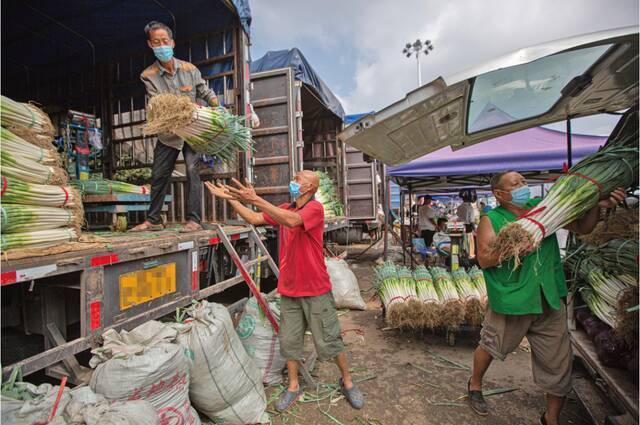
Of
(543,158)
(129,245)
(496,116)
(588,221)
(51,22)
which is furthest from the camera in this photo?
(543,158)

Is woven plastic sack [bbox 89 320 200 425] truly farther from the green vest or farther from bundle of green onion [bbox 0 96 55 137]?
the green vest

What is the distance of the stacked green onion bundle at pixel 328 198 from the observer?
702cm

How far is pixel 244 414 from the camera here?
2316 millimetres

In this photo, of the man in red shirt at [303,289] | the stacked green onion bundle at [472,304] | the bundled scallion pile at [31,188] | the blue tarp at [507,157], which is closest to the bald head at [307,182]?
the man in red shirt at [303,289]

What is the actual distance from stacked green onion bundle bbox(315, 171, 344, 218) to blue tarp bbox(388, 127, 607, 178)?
66.2 inches

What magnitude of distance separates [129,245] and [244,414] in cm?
145

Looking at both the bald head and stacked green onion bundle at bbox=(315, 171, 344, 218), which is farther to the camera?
stacked green onion bundle at bbox=(315, 171, 344, 218)

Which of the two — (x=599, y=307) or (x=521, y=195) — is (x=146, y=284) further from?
(x=599, y=307)

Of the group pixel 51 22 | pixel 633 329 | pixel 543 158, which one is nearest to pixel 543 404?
pixel 633 329

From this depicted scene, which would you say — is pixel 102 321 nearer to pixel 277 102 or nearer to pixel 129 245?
pixel 129 245

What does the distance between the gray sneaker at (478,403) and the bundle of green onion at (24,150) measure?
3425mm

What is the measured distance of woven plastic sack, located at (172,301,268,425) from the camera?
2.18 meters

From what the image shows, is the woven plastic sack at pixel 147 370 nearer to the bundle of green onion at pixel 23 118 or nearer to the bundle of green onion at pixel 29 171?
the bundle of green onion at pixel 29 171

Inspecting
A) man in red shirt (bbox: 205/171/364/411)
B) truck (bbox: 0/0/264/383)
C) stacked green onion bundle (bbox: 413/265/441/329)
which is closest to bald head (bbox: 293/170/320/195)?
man in red shirt (bbox: 205/171/364/411)
